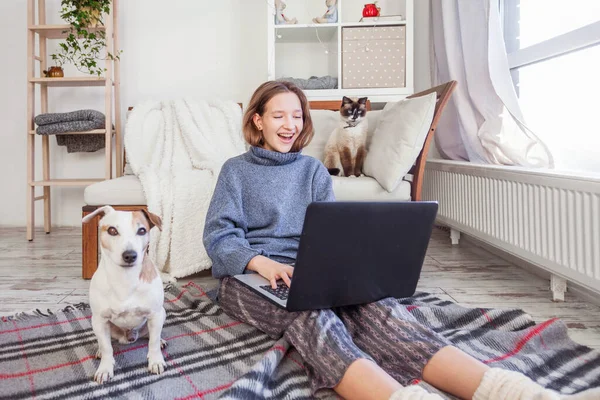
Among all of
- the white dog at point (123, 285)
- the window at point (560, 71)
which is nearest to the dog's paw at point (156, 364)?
the white dog at point (123, 285)

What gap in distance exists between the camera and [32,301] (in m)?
1.71

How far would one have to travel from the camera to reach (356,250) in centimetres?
100

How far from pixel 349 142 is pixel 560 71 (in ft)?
2.92

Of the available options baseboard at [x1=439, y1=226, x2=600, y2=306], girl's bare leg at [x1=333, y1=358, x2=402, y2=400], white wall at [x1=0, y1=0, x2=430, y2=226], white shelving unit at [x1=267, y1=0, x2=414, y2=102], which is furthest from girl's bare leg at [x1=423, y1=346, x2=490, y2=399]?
white wall at [x1=0, y1=0, x2=430, y2=226]

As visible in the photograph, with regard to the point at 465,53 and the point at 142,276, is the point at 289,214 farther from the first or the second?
the point at 465,53

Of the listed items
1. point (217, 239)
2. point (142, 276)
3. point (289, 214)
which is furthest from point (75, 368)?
point (289, 214)

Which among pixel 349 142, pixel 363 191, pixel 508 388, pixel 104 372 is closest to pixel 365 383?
pixel 508 388

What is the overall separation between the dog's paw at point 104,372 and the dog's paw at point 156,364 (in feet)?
0.27

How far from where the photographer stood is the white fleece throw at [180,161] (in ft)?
6.53

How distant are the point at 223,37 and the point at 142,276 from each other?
8.34 feet

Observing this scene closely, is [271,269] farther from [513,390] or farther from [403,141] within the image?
[403,141]

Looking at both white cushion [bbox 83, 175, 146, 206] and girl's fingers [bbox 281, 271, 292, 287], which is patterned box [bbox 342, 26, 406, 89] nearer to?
white cushion [bbox 83, 175, 146, 206]

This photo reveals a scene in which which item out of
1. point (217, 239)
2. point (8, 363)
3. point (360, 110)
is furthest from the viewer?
point (360, 110)

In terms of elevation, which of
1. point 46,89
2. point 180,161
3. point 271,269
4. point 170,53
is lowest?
point 271,269
